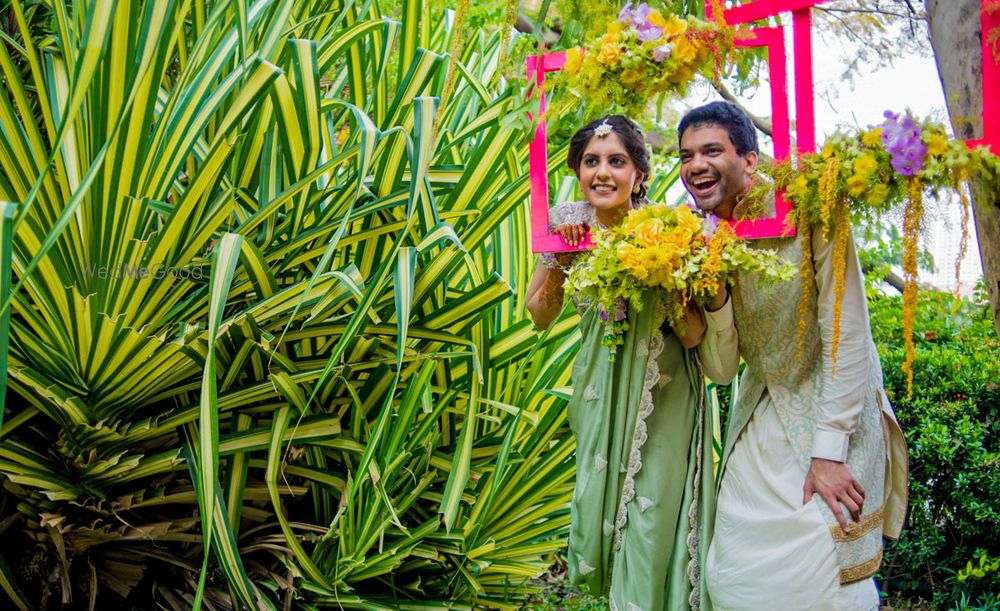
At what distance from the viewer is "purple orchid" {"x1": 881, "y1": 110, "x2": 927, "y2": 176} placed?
6.10 feet

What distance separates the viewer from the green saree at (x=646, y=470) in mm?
2398

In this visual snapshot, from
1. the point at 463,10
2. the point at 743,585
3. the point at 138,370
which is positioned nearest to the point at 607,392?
the point at 743,585

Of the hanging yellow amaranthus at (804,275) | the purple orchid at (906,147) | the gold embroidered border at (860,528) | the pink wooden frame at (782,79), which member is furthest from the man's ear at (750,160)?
the gold embroidered border at (860,528)

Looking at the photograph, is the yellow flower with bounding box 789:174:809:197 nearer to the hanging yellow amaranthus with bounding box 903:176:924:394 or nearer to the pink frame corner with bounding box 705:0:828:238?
the pink frame corner with bounding box 705:0:828:238

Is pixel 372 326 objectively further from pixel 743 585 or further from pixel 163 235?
pixel 743 585

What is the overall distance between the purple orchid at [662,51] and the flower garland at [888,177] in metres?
0.38

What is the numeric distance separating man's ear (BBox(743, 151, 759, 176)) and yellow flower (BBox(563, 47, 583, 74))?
446 millimetres

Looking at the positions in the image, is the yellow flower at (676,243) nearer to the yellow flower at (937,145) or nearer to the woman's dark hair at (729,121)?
the woman's dark hair at (729,121)

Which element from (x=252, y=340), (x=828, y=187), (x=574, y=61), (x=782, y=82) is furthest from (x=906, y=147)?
(x=252, y=340)

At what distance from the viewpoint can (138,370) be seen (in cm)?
256

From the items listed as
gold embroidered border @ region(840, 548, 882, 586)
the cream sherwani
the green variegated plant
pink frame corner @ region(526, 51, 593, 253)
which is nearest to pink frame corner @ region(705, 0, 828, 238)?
the cream sherwani

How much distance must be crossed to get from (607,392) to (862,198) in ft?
2.59

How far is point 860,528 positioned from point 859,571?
9cm

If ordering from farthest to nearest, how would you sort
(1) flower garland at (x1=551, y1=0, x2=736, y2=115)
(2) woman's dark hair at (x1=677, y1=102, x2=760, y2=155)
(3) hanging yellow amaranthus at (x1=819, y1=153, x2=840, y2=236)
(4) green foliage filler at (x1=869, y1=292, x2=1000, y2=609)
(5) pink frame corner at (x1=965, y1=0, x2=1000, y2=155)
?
(4) green foliage filler at (x1=869, y1=292, x2=1000, y2=609) < (2) woman's dark hair at (x1=677, y1=102, x2=760, y2=155) < (1) flower garland at (x1=551, y1=0, x2=736, y2=115) < (3) hanging yellow amaranthus at (x1=819, y1=153, x2=840, y2=236) < (5) pink frame corner at (x1=965, y1=0, x2=1000, y2=155)
